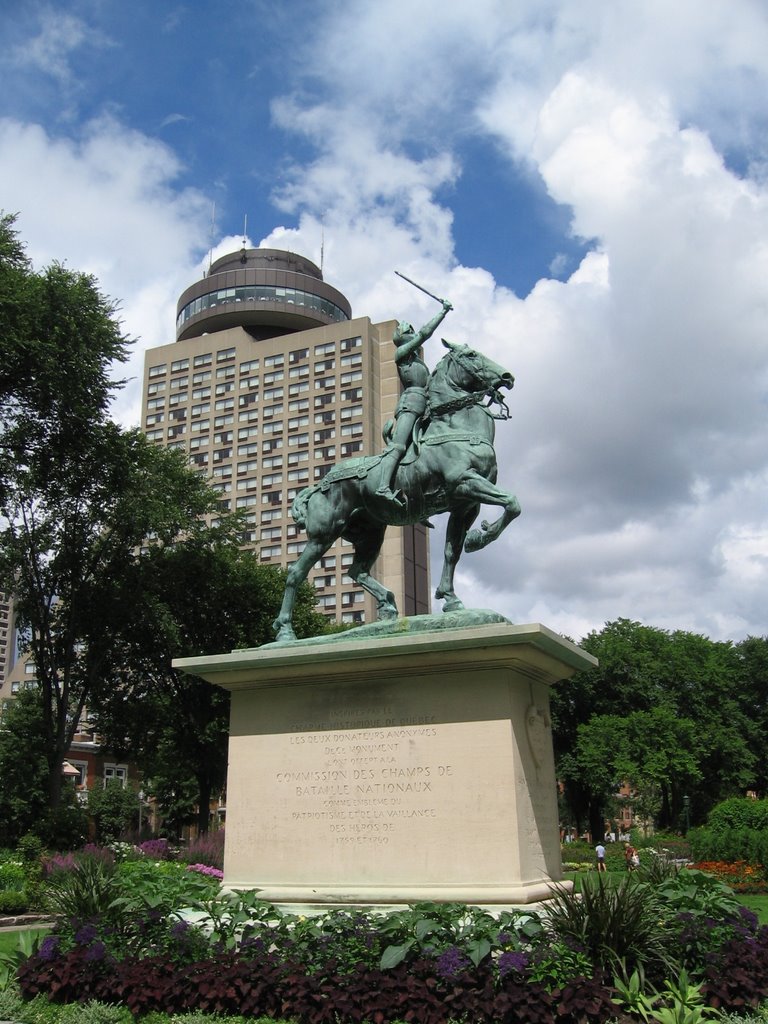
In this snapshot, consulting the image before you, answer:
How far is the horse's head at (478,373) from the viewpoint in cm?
1249

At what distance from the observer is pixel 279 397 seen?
113 metres

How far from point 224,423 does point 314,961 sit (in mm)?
110123

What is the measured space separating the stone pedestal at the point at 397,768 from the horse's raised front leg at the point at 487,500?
161 centimetres

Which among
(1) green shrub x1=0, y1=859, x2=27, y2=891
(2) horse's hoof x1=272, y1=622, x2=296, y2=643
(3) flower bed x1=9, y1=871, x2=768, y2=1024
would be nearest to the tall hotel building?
(1) green shrub x1=0, y1=859, x2=27, y2=891

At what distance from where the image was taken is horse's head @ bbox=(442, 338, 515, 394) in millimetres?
12492

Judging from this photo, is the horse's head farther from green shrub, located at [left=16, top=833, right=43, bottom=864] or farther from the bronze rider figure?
green shrub, located at [left=16, top=833, right=43, bottom=864]

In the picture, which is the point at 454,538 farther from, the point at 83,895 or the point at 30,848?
the point at 30,848

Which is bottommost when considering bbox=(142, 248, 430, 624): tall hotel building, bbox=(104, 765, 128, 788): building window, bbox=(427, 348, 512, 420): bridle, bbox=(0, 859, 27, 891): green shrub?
bbox=(0, 859, 27, 891): green shrub

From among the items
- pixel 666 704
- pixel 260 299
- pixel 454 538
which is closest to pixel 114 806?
pixel 666 704

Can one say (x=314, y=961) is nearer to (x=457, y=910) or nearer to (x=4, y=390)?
(x=457, y=910)

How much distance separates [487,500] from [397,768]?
3409 millimetres

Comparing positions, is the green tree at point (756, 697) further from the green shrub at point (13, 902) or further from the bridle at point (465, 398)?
the bridle at point (465, 398)

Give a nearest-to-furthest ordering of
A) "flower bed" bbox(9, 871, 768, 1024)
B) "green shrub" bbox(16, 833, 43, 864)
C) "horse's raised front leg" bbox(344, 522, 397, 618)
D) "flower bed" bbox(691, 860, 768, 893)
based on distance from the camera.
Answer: "flower bed" bbox(9, 871, 768, 1024) < "horse's raised front leg" bbox(344, 522, 397, 618) < "flower bed" bbox(691, 860, 768, 893) < "green shrub" bbox(16, 833, 43, 864)

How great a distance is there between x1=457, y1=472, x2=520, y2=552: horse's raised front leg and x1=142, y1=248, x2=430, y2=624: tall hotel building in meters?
81.9
